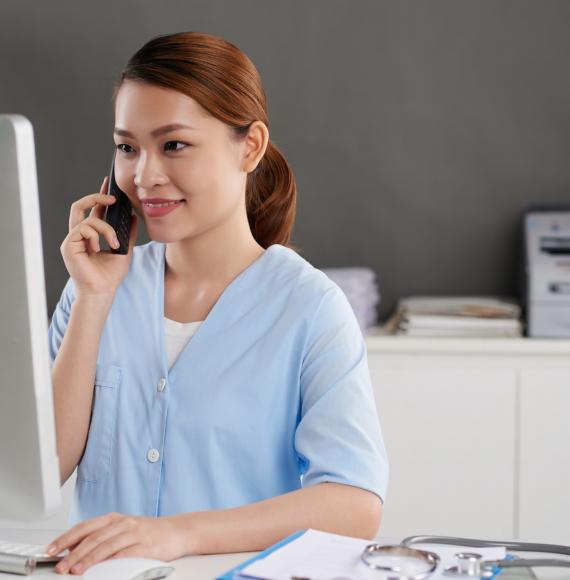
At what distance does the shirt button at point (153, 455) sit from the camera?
1511 mm

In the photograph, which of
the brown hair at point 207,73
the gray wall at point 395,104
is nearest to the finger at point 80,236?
the brown hair at point 207,73

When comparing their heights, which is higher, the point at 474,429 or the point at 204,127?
the point at 204,127

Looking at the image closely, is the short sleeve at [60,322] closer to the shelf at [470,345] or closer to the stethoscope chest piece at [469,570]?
the stethoscope chest piece at [469,570]

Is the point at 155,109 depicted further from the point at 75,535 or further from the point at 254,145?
the point at 75,535

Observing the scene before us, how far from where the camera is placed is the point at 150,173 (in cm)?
153

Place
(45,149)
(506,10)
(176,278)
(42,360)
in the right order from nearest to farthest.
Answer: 1. (42,360)
2. (176,278)
3. (506,10)
4. (45,149)

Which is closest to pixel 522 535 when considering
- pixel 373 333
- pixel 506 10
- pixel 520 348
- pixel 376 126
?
pixel 520 348

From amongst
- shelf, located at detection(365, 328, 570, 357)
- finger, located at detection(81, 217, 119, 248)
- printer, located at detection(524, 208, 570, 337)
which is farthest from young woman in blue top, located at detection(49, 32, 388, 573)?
printer, located at detection(524, 208, 570, 337)

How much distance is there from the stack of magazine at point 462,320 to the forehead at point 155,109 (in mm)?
1299

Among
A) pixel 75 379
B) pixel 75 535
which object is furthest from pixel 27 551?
pixel 75 379

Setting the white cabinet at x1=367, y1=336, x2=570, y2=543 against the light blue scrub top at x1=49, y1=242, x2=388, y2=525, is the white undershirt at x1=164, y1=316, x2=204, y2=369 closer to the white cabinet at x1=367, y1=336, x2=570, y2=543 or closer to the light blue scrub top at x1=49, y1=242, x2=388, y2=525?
the light blue scrub top at x1=49, y1=242, x2=388, y2=525

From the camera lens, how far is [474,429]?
2660 mm

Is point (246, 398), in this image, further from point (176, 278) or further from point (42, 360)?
point (42, 360)

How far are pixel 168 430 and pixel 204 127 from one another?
467 millimetres
